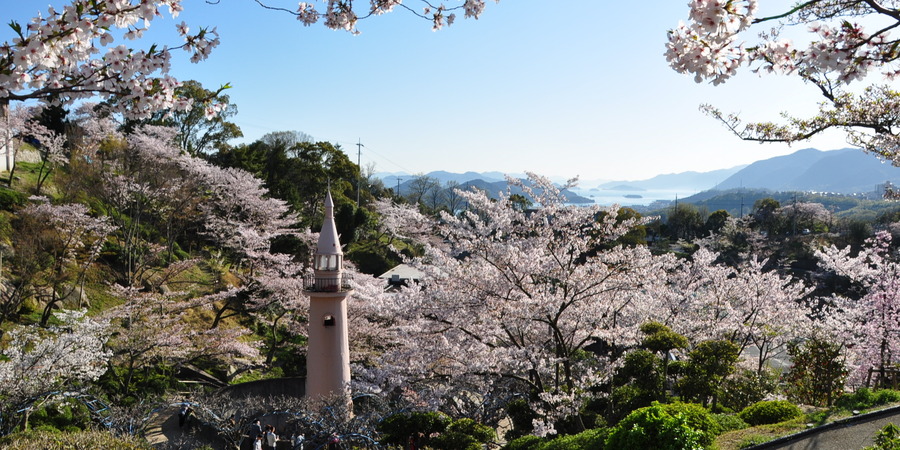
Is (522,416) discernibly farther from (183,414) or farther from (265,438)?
(183,414)

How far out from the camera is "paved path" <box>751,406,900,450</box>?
666 centimetres

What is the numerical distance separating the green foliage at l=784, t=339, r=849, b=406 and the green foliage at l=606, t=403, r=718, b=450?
6.58 m

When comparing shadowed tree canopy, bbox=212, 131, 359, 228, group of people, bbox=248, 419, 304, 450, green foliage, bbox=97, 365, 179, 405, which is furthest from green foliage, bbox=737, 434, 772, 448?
shadowed tree canopy, bbox=212, 131, 359, 228

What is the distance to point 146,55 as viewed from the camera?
4.11m

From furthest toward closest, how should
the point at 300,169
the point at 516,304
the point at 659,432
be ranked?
1. the point at 300,169
2. the point at 516,304
3. the point at 659,432

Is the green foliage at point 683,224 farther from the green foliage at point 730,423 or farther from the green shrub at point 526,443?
the green shrub at point 526,443

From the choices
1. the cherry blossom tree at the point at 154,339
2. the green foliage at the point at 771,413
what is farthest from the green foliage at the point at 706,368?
the cherry blossom tree at the point at 154,339

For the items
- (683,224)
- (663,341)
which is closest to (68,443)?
(663,341)

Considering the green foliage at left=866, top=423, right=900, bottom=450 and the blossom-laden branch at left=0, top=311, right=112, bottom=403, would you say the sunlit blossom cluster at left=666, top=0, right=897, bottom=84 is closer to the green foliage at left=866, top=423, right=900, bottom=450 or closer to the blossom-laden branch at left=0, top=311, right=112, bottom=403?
the green foliage at left=866, top=423, right=900, bottom=450

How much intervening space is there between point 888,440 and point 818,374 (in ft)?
22.9

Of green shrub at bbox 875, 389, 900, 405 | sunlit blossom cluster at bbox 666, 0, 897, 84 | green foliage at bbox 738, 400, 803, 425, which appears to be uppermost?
sunlit blossom cluster at bbox 666, 0, 897, 84

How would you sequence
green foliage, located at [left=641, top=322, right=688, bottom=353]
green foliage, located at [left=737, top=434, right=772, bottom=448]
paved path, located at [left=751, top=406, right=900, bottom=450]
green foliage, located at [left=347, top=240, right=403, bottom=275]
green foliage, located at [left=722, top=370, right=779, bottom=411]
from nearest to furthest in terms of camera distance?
paved path, located at [left=751, top=406, right=900, bottom=450]
green foliage, located at [left=737, top=434, right=772, bottom=448]
green foliage, located at [left=641, top=322, right=688, bottom=353]
green foliage, located at [left=722, top=370, right=779, bottom=411]
green foliage, located at [left=347, top=240, right=403, bottom=275]

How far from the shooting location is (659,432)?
6.05 m

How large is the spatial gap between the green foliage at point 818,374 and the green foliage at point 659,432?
21.6 feet
